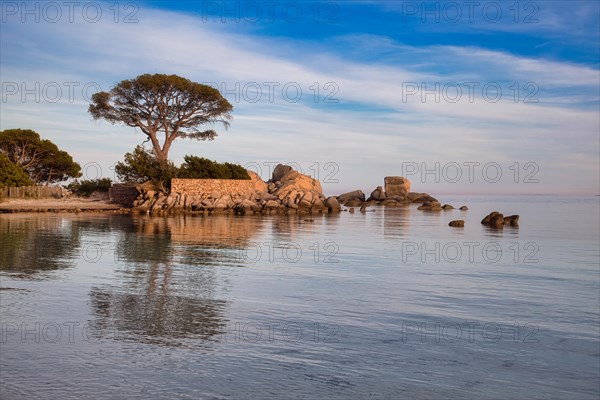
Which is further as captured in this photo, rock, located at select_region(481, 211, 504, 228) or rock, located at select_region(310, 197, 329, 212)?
rock, located at select_region(310, 197, 329, 212)

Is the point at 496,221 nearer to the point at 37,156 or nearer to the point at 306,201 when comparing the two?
the point at 306,201

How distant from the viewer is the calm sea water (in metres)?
7.01

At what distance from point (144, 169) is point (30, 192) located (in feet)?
34.4

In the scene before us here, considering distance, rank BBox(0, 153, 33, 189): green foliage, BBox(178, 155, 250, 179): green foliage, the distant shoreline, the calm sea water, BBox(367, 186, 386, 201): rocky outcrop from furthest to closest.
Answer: BBox(367, 186, 386, 201): rocky outcrop < BBox(178, 155, 250, 179): green foliage < BBox(0, 153, 33, 189): green foliage < the distant shoreline < the calm sea water

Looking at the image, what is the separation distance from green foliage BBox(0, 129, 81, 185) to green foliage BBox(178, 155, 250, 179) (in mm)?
16280

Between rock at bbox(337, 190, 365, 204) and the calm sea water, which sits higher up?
rock at bbox(337, 190, 365, 204)

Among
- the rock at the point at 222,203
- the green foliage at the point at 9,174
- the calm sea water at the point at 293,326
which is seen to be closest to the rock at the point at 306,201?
the rock at the point at 222,203

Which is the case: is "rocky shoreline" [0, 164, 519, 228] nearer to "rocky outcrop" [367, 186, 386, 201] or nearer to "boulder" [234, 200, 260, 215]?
"boulder" [234, 200, 260, 215]

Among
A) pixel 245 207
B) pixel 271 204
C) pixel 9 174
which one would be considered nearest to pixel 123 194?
pixel 9 174

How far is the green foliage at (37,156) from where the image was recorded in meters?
61.0

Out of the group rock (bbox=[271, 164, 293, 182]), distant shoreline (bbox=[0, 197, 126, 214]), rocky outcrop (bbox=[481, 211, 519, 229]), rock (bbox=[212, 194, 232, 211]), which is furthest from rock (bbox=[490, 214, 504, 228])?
rock (bbox=[271, 164, 293, 182])

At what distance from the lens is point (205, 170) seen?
56906mm

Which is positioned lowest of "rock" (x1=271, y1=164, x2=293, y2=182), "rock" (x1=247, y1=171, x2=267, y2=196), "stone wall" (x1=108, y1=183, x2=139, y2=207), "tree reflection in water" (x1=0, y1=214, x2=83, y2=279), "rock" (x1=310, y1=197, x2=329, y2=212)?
"tree reflection in water" (x1=0, y1=214, x2=83, y2=279)

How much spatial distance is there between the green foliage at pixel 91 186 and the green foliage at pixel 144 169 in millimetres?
3851
